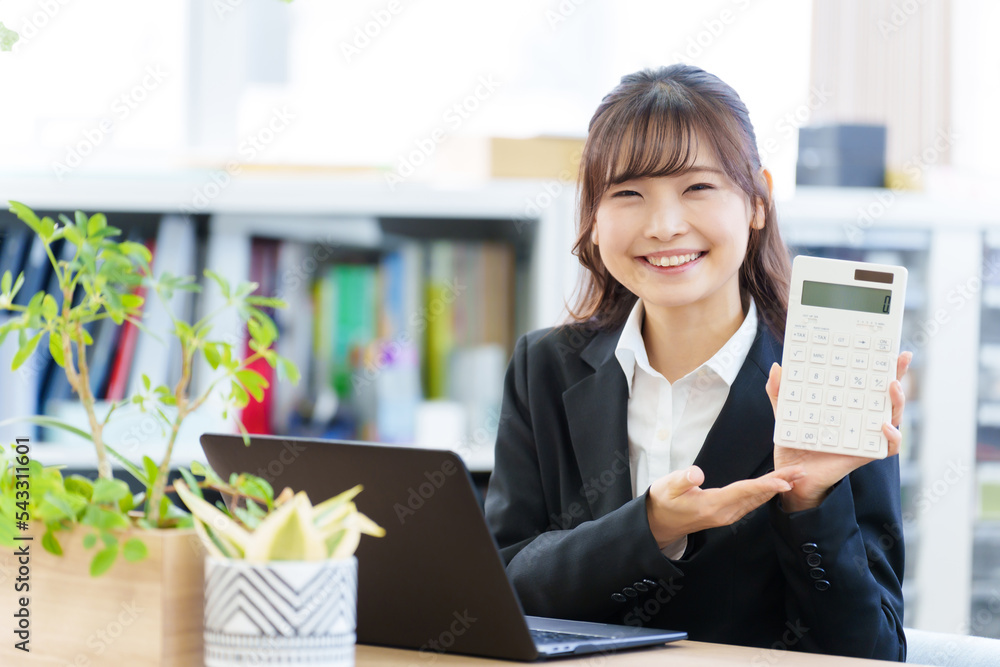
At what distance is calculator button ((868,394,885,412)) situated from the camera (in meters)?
0.94

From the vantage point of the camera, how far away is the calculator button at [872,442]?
95cm

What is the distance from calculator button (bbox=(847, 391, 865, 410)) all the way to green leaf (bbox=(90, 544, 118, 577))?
64 cm

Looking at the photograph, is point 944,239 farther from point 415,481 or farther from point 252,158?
point 415,481

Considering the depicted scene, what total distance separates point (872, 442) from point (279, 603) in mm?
578

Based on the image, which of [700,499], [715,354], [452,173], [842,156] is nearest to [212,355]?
[700,499]

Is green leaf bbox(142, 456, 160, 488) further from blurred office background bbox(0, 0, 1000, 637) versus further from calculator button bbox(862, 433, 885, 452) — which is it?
blurred office background bbox(0, 0, 1000, 637)

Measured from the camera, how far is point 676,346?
4.49 ft

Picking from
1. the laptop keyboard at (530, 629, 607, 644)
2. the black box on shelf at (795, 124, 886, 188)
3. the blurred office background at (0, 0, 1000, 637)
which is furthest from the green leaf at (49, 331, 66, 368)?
the black box on shelf at (795, 124, 886, 188)

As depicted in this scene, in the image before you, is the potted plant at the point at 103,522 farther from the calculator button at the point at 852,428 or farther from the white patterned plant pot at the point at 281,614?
the calculator button at the point at 852,428

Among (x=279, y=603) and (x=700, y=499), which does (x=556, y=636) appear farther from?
(x=279, y=603)

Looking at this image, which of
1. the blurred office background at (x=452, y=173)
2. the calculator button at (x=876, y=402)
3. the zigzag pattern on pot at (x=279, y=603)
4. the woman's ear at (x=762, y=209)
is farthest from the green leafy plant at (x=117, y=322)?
the blurred office background at (x=452, y=173)

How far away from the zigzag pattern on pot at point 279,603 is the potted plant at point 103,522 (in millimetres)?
58

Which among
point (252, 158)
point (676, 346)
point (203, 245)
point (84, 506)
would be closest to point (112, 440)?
point (203, 245)

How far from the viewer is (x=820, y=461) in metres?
1.00
